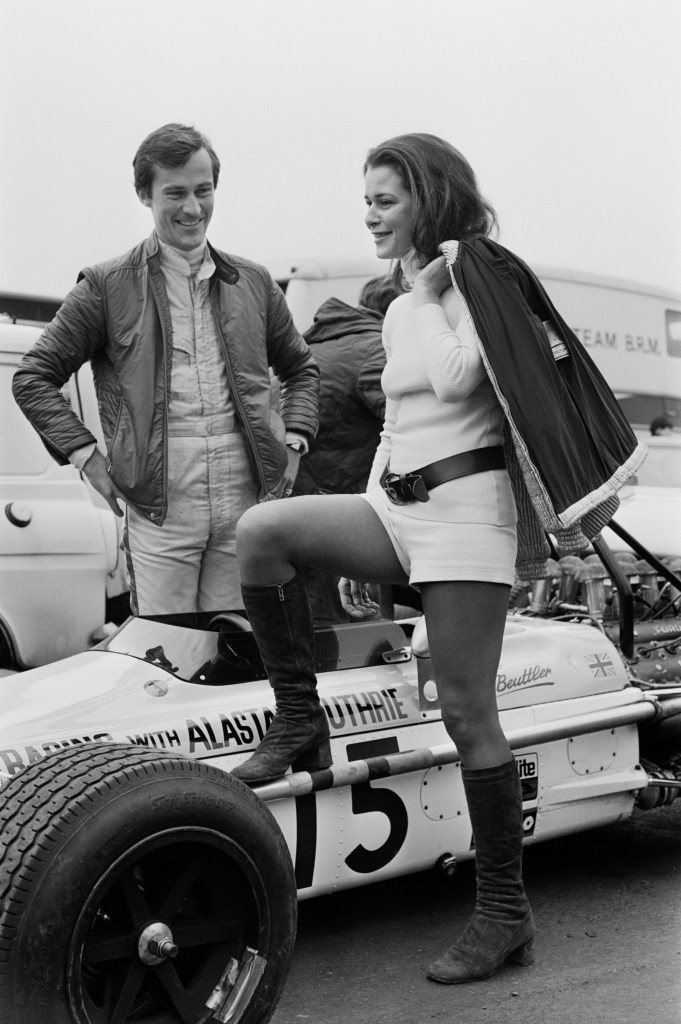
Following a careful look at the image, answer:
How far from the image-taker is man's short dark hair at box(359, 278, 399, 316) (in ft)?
15.6

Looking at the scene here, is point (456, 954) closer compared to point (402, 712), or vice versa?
point (456, 954)

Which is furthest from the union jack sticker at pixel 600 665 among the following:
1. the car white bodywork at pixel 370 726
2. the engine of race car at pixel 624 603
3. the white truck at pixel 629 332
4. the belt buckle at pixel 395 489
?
the white truck at pixel 629 332

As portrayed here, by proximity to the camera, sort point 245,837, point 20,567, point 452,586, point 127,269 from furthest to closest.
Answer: point 20,567 → point 127,269 → point 452,586 → point 245,837

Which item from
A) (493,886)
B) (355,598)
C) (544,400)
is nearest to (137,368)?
(355,598)

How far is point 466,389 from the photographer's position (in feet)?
8.91

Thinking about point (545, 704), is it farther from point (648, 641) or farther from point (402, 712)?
point (648, 641)

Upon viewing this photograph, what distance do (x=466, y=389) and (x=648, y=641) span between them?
225cm

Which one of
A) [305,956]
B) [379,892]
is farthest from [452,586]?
[379,892]

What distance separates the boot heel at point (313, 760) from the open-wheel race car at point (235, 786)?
0.17 ft

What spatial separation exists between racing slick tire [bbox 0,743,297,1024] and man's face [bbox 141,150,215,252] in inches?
66.8

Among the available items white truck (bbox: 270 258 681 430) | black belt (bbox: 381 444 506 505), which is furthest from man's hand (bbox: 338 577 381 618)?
white truck (bbox: 270 258 681 430)

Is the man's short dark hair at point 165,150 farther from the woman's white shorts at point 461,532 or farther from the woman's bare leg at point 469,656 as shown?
the woman's bare leg at point 469,656

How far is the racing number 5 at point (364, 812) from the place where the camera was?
309 centimetres

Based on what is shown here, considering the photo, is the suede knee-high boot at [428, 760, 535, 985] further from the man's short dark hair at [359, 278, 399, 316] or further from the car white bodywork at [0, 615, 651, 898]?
the man's short dark hair at [359, 278, 399, 316]
